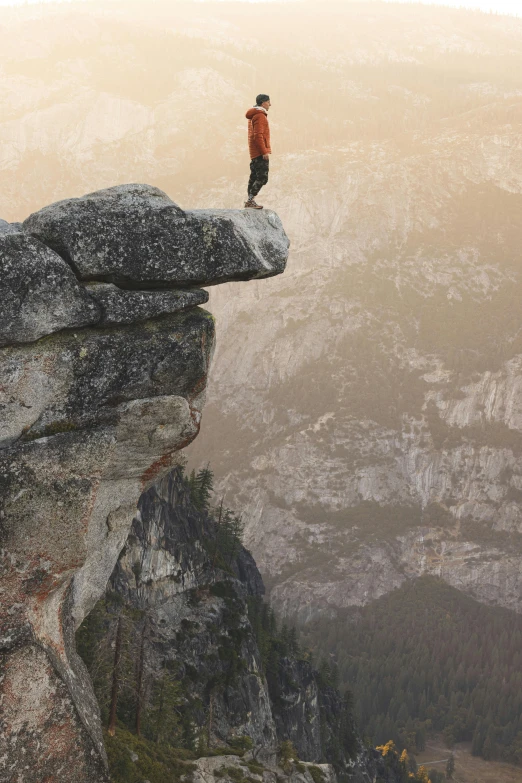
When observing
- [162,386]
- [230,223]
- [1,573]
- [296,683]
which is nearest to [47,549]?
[1,573]

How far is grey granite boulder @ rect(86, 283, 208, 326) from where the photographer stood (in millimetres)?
23672

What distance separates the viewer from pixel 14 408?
73.8 feet

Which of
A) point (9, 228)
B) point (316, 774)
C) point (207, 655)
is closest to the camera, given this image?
point (9, 228)

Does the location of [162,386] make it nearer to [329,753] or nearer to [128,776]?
[128,776]

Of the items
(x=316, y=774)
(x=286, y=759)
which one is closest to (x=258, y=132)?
(x=286, y=759)

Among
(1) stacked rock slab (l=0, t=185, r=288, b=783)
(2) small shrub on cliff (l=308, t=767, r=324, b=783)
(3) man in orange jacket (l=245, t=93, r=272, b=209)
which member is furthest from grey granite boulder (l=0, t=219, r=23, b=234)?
(2) small shrub on cliff (l=308, t=767, r=324, b=783)

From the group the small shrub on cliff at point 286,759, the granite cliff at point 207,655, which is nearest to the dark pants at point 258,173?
the granite cliff at point 207,655

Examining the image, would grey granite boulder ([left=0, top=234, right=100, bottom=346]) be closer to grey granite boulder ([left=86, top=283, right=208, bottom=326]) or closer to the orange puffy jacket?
grey granite boulder ([left=86, top=283, right=208, bottom=326])

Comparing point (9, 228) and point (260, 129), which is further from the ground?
point (260, 129)

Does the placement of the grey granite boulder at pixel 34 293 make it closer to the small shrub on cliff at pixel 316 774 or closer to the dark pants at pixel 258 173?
the dark pants at pixel 258 173

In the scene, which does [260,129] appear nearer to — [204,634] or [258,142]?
[258,142]

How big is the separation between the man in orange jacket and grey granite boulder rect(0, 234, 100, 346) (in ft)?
27.7

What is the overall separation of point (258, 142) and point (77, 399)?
12.4m

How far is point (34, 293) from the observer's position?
22438 millimetres
